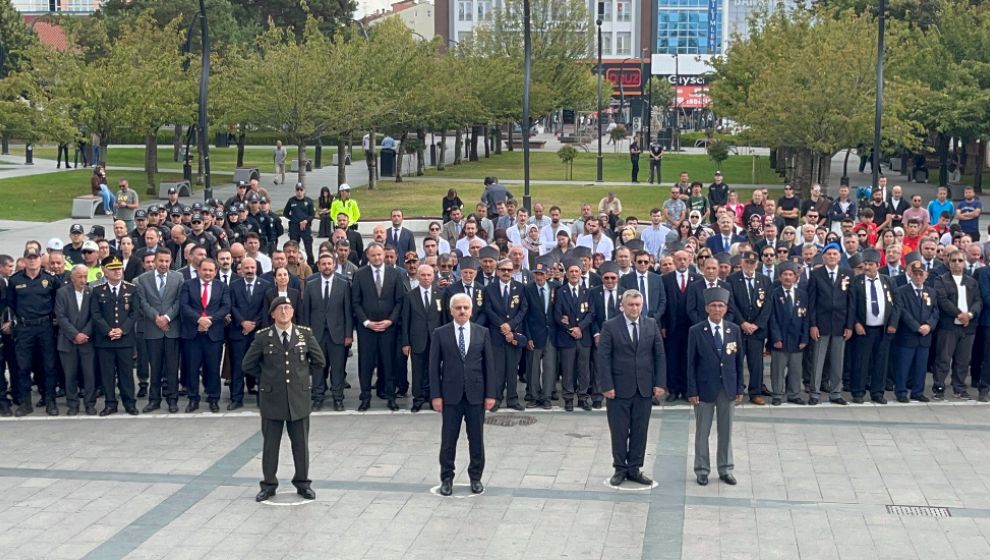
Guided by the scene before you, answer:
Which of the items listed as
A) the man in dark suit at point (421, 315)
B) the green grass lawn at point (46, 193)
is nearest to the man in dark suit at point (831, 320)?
the man in dark suit at point (421, 315)

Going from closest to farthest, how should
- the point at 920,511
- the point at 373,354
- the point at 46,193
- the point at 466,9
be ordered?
the point at 920,511, the point at 373,354, the point at 46,193, the point at 466,9

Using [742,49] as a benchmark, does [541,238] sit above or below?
below

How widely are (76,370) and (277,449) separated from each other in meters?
4.76

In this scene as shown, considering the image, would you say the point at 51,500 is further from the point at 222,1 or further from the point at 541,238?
the point at 222,1

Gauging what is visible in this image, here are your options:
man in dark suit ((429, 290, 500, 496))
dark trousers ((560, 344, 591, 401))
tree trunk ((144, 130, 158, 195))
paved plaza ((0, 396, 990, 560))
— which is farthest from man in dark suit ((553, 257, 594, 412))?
tree trunk ((144, 130, 158, 195))

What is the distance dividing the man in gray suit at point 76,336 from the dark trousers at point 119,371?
142mm

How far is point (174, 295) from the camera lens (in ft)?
50.7

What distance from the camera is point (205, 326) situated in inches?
597

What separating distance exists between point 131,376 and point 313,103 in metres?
25.6

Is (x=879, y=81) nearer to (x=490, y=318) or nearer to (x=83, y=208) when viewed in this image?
(x=490, y=318)

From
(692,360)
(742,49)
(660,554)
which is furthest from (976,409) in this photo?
(742,49)

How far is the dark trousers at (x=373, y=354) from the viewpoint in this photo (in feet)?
51.0

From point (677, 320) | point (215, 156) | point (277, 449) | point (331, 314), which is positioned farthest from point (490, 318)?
point (215, 156)

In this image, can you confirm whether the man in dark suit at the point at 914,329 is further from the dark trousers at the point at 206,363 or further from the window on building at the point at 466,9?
the window on building at the point at 466,9
